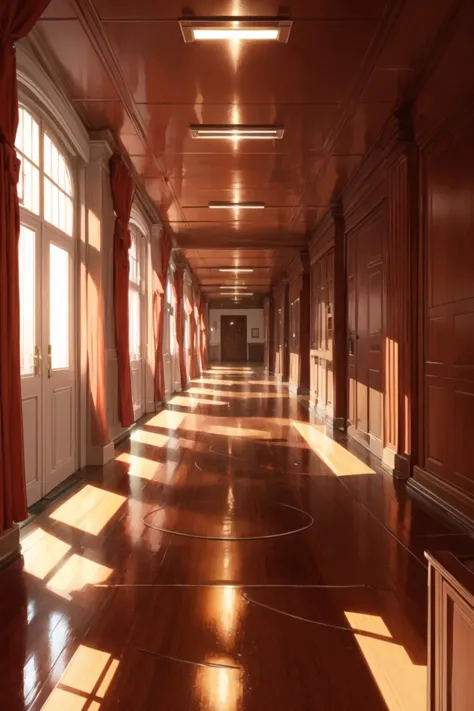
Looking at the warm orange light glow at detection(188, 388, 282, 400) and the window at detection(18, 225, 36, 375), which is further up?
the window at detection(18, 225, 36, 375)

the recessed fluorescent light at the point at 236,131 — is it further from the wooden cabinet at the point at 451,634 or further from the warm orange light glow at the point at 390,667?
the wooden cabinet at the point at 451,634

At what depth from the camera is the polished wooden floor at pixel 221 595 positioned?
6.43 ft

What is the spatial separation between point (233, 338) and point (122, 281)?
81.8ft

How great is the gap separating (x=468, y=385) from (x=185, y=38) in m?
2.94

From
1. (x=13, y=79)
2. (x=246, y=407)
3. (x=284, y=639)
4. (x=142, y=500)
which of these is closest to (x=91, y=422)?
(x=142, y=500)

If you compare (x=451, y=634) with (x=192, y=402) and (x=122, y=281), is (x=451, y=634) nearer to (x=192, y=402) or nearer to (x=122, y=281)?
(x=122, y=281)

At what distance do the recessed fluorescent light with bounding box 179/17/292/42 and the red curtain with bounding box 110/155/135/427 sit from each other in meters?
2.36

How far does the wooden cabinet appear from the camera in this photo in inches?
41.4

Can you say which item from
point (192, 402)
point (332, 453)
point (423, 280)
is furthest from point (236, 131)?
point (192, 402)

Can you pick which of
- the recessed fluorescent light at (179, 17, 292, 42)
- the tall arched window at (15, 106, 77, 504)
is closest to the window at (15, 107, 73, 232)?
the tall arched window at (15, 106, 77, 504)

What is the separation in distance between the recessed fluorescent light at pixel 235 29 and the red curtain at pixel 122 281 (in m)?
2.36

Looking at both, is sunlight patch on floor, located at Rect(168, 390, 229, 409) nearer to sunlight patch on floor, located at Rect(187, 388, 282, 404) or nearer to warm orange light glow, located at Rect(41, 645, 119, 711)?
sunlight patch on floor, located at Rect(187, 388, 282, 404)

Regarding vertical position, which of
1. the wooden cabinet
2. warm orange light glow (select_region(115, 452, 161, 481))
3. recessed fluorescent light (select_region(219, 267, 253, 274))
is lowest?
warm orange light glow (select_region(115, 452, 161, 481))

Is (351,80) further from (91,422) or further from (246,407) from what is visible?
(246,407)
